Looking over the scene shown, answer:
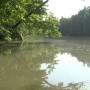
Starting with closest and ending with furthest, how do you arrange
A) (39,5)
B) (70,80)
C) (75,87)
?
(75,87)
(70,80)
(39,5)

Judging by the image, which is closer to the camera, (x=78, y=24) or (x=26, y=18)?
(x=26, y=18)

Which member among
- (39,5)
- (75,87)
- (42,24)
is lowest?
(75,87)

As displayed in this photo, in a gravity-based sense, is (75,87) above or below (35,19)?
below

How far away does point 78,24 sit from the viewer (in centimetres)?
8425

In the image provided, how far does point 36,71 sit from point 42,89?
3732 mm

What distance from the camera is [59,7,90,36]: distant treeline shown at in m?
78.5

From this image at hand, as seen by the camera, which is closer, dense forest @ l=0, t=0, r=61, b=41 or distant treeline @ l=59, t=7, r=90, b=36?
dense forest @ l=0, t=0, r=61, b=41

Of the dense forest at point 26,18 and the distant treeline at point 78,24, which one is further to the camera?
the distant treeline at point 78,24

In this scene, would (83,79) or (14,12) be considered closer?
(83,79)

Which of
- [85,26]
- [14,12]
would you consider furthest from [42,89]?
[85,26]

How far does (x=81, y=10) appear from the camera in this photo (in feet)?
287

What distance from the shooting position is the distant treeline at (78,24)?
78.5 meters

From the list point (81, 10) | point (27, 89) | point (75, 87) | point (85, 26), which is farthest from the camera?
point (81, 10)

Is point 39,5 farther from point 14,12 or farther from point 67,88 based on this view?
point 67,88
